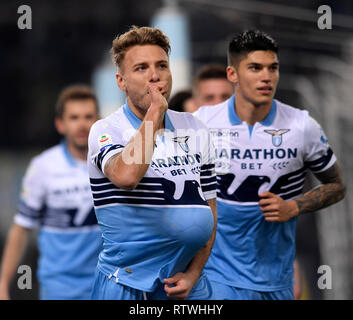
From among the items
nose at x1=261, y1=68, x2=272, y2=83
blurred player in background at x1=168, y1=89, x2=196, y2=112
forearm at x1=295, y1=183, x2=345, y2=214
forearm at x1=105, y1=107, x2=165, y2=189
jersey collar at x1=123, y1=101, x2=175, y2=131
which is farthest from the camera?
blurred player in background at x1=168, y1=89, x2=196, y2=112

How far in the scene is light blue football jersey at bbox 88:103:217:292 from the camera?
139 inches

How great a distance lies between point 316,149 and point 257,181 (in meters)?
0.40

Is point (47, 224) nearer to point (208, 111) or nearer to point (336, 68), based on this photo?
point (208, 111)

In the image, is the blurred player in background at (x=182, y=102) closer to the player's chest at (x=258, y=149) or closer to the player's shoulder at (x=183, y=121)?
the player's chest at (x=258, y=149)

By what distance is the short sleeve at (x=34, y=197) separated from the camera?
253 inches

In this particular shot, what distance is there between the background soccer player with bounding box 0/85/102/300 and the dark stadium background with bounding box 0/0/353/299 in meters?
1.10

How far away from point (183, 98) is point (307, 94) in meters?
1.69

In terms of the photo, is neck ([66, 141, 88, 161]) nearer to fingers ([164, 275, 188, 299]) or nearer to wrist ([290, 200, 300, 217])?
wrist ([290, 200, 300, 217])

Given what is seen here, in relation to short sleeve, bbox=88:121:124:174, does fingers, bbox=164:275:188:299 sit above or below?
below

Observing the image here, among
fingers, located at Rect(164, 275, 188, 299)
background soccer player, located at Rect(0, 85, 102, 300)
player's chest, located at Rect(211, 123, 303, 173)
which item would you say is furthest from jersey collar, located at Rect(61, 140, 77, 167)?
fingers, located at Rect(164, 275, 188, 299)

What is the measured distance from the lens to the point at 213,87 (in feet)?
20.1

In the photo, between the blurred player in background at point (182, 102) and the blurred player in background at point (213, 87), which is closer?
the blurred player in background at point (213, 87)

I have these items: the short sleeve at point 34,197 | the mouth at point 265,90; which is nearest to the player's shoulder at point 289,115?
the mouth at point 265,90

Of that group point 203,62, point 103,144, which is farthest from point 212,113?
point 203,62
